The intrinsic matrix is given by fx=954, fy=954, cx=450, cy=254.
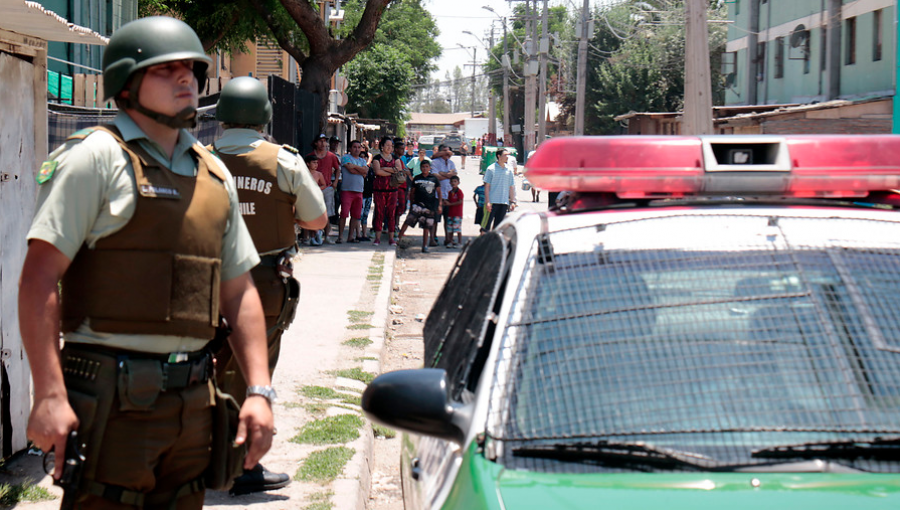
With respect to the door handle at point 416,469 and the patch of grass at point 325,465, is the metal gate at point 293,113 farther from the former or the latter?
the door handle at point 416,469

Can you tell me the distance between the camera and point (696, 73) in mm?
16719

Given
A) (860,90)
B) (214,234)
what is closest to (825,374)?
(214,234)

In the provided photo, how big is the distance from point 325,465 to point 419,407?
9.06 ft

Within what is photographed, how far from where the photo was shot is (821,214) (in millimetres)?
3025

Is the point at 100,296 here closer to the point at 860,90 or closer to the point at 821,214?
the point at 821,214

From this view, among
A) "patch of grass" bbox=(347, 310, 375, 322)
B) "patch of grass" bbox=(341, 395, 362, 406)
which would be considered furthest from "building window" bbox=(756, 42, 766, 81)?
"patch of grass" bbox=(341, 395, 362, 406)

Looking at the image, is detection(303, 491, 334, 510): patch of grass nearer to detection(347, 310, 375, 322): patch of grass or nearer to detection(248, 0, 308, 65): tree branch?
detection(347, 310, 375, 322): patch of grass

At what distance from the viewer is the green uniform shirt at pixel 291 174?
4.43 metres

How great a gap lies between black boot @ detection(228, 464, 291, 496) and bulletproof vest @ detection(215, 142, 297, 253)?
1.18 m

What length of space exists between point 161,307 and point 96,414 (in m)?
0.32

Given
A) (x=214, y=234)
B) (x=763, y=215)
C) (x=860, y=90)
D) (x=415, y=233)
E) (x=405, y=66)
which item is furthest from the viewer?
(x=405, y=66)

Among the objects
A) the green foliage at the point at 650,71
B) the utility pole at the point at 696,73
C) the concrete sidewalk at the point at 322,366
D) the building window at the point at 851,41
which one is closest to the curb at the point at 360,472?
the concrete sidewalk at the point at 322,366

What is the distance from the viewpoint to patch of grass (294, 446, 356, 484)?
194 inches

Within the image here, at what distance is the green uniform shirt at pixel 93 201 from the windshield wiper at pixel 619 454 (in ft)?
3.40
